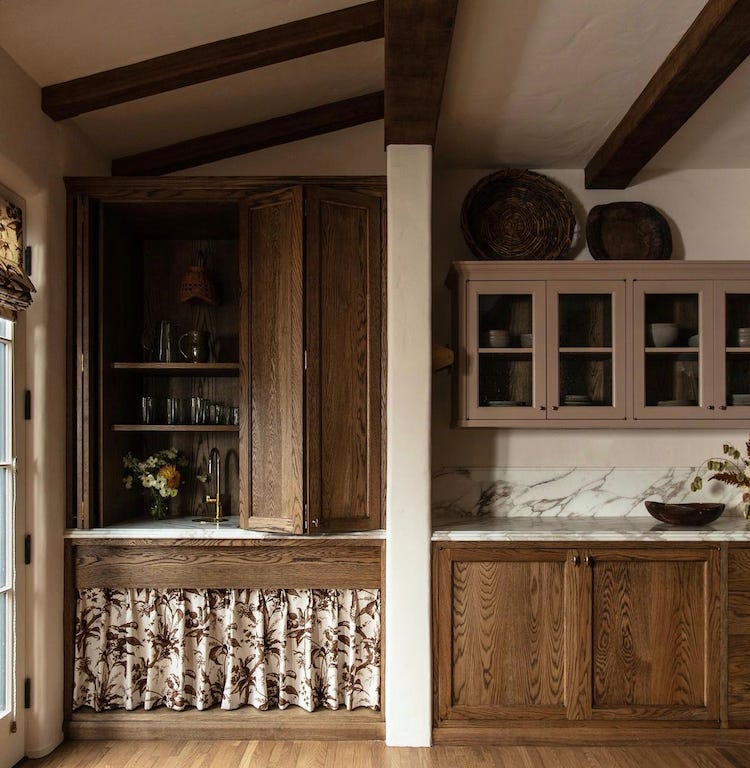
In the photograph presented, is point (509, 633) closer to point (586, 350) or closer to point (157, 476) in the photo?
point (586, 350)

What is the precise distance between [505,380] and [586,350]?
1.28ft

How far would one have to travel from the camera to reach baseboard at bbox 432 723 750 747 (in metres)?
3.24

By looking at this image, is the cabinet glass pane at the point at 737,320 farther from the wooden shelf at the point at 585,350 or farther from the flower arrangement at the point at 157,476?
the flower arrangement at the point at 157,476

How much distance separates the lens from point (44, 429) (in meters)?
3.11

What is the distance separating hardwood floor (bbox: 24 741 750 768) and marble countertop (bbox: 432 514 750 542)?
864mm

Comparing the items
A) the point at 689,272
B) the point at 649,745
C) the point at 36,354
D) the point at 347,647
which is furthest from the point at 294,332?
the point at 649,745

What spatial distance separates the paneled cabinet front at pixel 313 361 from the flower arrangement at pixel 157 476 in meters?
0.51

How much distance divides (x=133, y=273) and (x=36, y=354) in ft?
2.69

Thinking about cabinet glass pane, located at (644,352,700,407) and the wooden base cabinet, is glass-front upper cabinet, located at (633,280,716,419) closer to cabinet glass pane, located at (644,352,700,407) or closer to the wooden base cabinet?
cabinet glass pane, located at (644,352,700,407)

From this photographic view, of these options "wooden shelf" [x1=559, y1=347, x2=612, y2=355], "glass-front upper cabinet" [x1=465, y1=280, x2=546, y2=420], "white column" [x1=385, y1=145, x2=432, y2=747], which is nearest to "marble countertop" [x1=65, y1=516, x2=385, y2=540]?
"white column" [x1=385, y1=145, x2=432, y2=747]

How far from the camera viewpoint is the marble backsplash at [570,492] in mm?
3893

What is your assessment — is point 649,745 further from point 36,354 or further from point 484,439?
point 36,354

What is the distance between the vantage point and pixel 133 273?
3779 millimetres

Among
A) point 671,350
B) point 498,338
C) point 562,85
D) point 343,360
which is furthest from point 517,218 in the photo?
point 343,360
